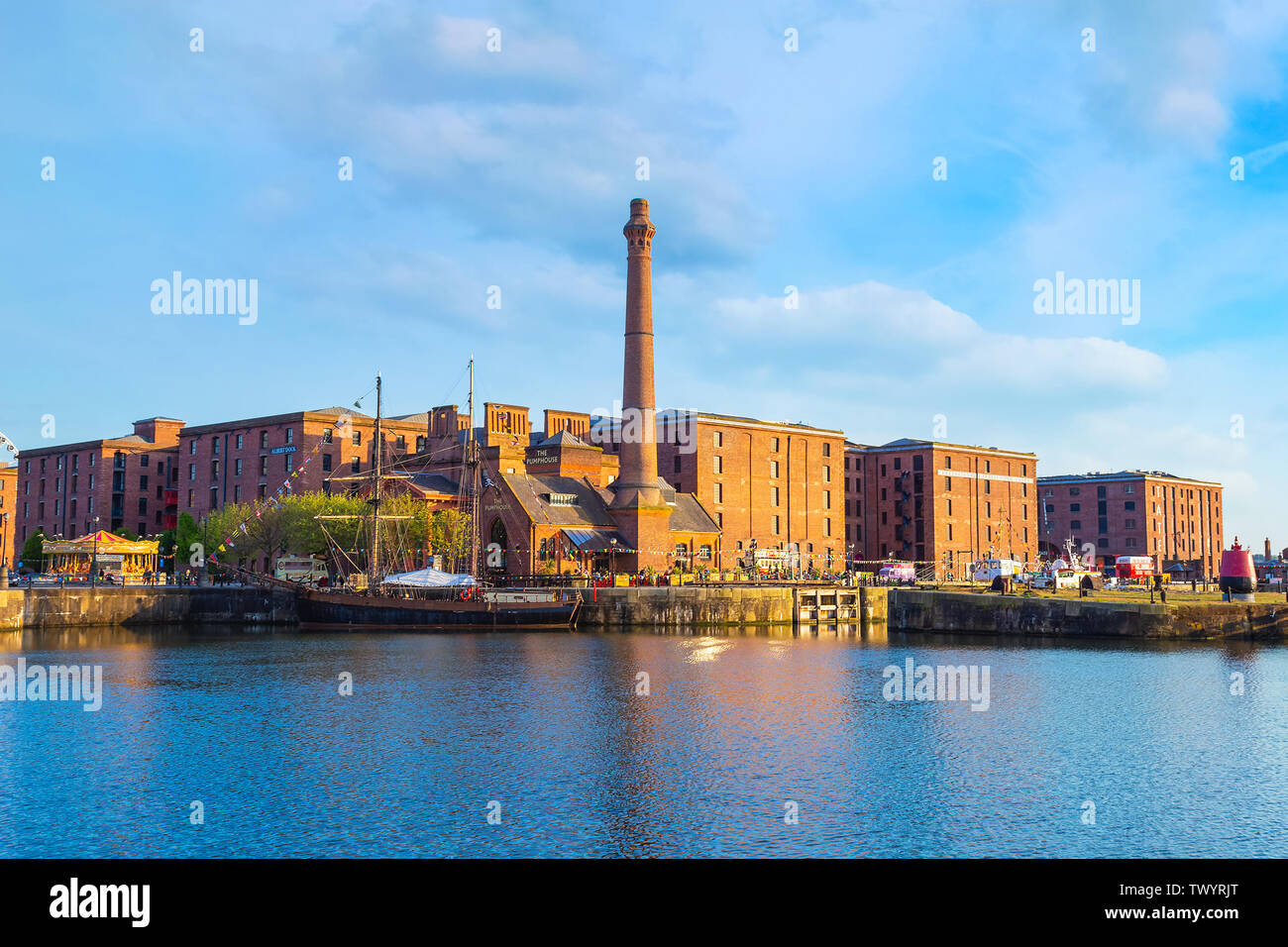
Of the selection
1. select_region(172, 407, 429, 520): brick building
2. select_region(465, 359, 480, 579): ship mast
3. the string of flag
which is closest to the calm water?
select_region(465, 359, 480, 579): ship mast

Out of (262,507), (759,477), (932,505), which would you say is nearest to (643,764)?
(262,507)

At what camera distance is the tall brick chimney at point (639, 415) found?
7450 cm

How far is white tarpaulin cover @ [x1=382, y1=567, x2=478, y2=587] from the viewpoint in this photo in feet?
233

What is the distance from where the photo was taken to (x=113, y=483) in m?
118

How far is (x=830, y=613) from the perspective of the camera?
252ft

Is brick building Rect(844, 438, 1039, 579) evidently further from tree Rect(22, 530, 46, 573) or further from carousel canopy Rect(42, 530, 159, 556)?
tree Rect(22, 530, 46, 573)

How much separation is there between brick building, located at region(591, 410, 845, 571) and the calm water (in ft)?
177

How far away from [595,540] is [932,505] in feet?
164

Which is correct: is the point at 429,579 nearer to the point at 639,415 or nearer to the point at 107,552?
the point at 639,415

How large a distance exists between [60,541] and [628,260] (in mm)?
52352

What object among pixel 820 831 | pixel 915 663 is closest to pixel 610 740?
pixel 820 831

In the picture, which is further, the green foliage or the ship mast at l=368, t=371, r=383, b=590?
the green foliage

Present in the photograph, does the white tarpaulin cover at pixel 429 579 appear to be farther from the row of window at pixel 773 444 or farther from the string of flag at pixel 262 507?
the row of window at pixel 773 444

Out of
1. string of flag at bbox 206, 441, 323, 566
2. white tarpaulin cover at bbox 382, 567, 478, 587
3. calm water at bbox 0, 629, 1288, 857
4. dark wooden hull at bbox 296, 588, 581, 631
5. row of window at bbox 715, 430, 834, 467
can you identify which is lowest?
calm water at bbox 0, 629, 1288, 857
